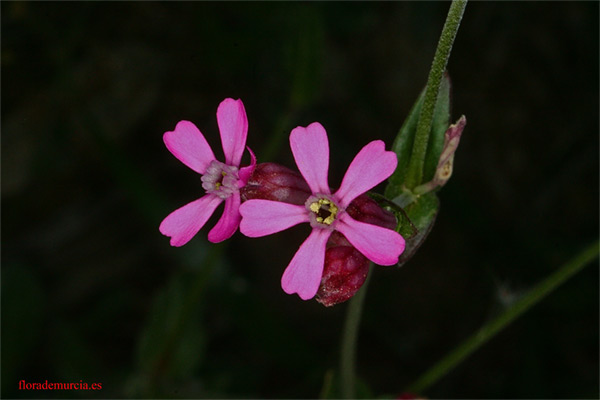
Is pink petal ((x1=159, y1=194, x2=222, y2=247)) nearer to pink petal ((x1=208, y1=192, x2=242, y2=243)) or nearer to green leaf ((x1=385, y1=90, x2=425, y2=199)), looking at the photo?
pink petal ((x1=208, y1=192, x2=242, y2=243))

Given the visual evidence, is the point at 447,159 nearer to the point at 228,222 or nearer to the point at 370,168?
the point at 370,168

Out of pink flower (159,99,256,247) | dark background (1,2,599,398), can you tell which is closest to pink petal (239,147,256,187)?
pink flower (159,99,256,247)

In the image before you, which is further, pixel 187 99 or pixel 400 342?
pixel 187 99

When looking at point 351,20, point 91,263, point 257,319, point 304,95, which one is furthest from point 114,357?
point 351,20

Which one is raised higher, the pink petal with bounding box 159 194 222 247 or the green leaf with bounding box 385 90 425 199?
the green leaf with bounding box 385 90 425 199

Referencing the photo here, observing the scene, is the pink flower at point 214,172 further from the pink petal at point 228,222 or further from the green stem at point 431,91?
the green stem at point 431,91

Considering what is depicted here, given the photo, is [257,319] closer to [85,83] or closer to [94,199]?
[94,199]
